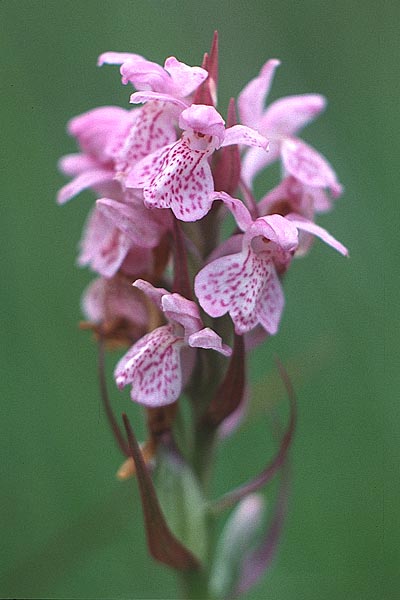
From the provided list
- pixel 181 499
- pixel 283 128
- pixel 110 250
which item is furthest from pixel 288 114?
pixel 181 499

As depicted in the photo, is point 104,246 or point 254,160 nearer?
point 104,246

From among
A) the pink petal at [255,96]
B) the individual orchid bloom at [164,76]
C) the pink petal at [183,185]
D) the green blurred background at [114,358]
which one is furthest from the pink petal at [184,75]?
the green blurred background at [114,358]

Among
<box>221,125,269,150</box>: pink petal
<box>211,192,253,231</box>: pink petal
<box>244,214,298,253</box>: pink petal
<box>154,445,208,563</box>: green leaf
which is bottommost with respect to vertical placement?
<box>154,445,208,563</box>: green leaf

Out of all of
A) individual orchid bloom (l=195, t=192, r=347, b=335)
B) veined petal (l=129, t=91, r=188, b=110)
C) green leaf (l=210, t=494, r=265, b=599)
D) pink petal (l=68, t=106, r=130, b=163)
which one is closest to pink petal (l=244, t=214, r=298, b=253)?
individual orchid bloom (l=195, t=192, r=347, b=335)

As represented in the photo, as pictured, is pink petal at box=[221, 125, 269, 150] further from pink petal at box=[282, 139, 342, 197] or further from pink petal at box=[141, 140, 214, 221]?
pink petal at box=[282, 139, 342, 197]

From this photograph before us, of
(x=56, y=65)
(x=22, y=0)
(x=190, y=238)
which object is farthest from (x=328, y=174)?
(x=22, y=0)

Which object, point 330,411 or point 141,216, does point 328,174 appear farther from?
point 330,411

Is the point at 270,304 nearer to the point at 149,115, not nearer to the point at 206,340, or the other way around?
the point at 206,340

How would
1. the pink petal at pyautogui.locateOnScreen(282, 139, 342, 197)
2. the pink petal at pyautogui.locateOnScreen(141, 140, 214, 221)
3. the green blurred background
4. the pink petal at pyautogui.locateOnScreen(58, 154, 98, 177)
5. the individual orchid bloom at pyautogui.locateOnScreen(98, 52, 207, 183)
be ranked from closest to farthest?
the pink petal at pyautogui.locateOnScreen(141, 140, 214, 221) → the individual orchid bloom at pyautogui.locateOnScreen(98, 52, 207, 183) → the pink petal at pyautogui.locateOnScreen(282, 139, 342, 197) → the pink petal at pyautogui.locateOnScreen(58, 154, 98, 177) → the green blurred background
